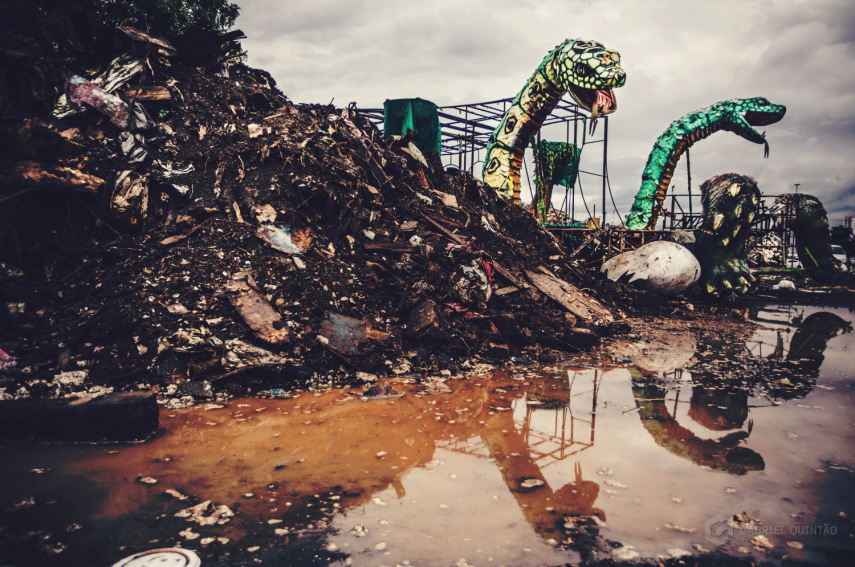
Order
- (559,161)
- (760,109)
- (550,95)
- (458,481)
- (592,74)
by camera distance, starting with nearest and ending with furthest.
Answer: (458,481)
(592,74)
(550,95)
(760,109)
(559,161)

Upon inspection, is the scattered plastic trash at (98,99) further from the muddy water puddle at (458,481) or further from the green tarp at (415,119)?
the green tarp at (415,119)

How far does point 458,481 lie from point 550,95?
9.22 m

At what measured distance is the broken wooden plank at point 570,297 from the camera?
6016 mm

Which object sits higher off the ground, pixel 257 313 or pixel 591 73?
pixel 591 73

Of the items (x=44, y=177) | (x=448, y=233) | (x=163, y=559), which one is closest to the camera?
(x=163, y=559)

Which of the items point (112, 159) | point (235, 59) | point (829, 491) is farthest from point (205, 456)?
point (235, 59)

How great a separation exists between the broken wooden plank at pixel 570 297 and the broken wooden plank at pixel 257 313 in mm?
3801

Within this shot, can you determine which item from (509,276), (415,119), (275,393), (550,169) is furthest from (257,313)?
→ (550,169)

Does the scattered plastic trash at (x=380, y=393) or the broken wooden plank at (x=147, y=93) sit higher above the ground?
the broken wooden plank at (x=147, y=93)

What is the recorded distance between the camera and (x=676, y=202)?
13578 mm

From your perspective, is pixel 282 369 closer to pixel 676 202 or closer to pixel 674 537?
pixel 674 537

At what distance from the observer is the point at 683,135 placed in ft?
37.8

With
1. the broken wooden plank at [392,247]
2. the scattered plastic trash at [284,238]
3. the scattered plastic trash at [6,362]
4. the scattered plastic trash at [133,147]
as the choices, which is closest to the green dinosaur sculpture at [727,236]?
the broken wooden plank at [392,247]

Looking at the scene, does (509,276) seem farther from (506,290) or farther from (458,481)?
(458,481)
